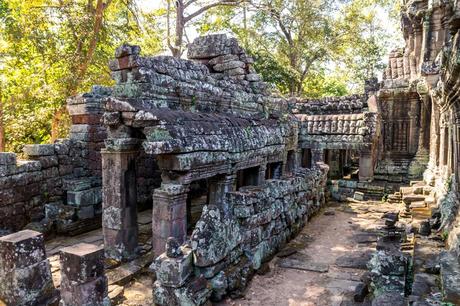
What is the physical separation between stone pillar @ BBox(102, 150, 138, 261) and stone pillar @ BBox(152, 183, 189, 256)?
31.9 inches

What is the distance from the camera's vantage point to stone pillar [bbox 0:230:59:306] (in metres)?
4.43

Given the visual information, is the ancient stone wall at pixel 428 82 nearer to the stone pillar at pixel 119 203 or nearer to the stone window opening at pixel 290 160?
the stone window opening at pixel 290 160

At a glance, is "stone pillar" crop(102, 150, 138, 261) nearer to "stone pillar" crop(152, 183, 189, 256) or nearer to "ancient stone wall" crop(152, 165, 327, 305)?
"stone pillar" crop(152, 183, 189, 256)

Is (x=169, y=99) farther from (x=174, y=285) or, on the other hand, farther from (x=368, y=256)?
(x=368, y=256)

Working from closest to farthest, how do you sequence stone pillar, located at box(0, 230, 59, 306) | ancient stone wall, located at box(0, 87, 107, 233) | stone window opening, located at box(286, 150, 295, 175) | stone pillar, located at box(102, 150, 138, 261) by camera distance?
stone pillar, located at box(0, 230, 59, 306) → stone pillar, located at box(102, 150, 138, 261) → ancient stone wall, located at box(0, 87, 107, 233) → stone window opening, located at box(286, 150, 295, 175)

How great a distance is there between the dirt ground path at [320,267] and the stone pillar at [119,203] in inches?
96.4

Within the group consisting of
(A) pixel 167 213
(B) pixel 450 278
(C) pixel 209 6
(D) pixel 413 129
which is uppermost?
(C) pixel 209 6

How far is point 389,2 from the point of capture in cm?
2508

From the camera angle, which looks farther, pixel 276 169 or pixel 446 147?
pixel 276 169

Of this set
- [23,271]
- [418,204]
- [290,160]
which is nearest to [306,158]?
[290,160]

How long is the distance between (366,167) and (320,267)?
7.89m

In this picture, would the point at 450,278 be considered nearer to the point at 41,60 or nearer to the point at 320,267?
the point at 320,267

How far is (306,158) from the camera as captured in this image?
49.2 ft

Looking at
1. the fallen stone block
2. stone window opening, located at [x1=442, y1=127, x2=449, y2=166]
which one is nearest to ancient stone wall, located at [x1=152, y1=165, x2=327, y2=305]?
stone window opening, located at [x1=442, y1=127, x2=449, y2=166]
